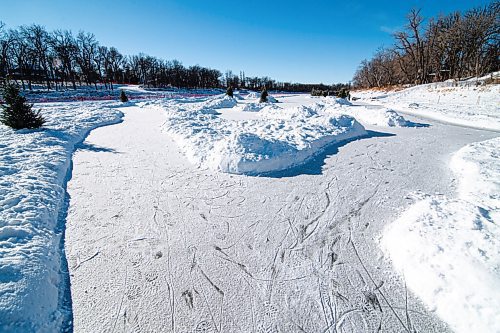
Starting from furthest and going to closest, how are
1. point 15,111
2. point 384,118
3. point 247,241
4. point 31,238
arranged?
1. point 384,118
2. point 15,111
3. point 247,241
4. point 31,238

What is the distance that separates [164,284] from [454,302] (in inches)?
129

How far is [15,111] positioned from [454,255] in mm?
15013

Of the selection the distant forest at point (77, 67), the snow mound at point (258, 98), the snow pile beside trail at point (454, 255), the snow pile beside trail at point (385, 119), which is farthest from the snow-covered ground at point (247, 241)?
the distant forest at point (77, 67)

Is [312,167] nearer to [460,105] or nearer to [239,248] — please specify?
[239,248]

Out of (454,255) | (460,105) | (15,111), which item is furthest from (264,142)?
(460,105)

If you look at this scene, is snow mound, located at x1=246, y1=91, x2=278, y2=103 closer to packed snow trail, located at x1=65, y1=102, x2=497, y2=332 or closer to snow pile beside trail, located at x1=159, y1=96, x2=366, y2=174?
snow pile beside trail, located at x1=159, y1=96, x2=366, y2=174

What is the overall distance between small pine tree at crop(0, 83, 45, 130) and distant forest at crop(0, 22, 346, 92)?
31.5 metres

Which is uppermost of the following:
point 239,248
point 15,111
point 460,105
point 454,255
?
point 460,105

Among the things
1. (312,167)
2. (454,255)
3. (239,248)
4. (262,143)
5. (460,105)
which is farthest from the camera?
(460,105)

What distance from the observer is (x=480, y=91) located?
21.8 metres

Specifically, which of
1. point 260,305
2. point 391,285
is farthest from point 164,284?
point 391,285

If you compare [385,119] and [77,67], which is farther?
[77,67]

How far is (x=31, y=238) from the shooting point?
3168 mm

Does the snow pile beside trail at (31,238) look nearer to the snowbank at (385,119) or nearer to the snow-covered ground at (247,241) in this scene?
the snow-covered ground at (247,241)
